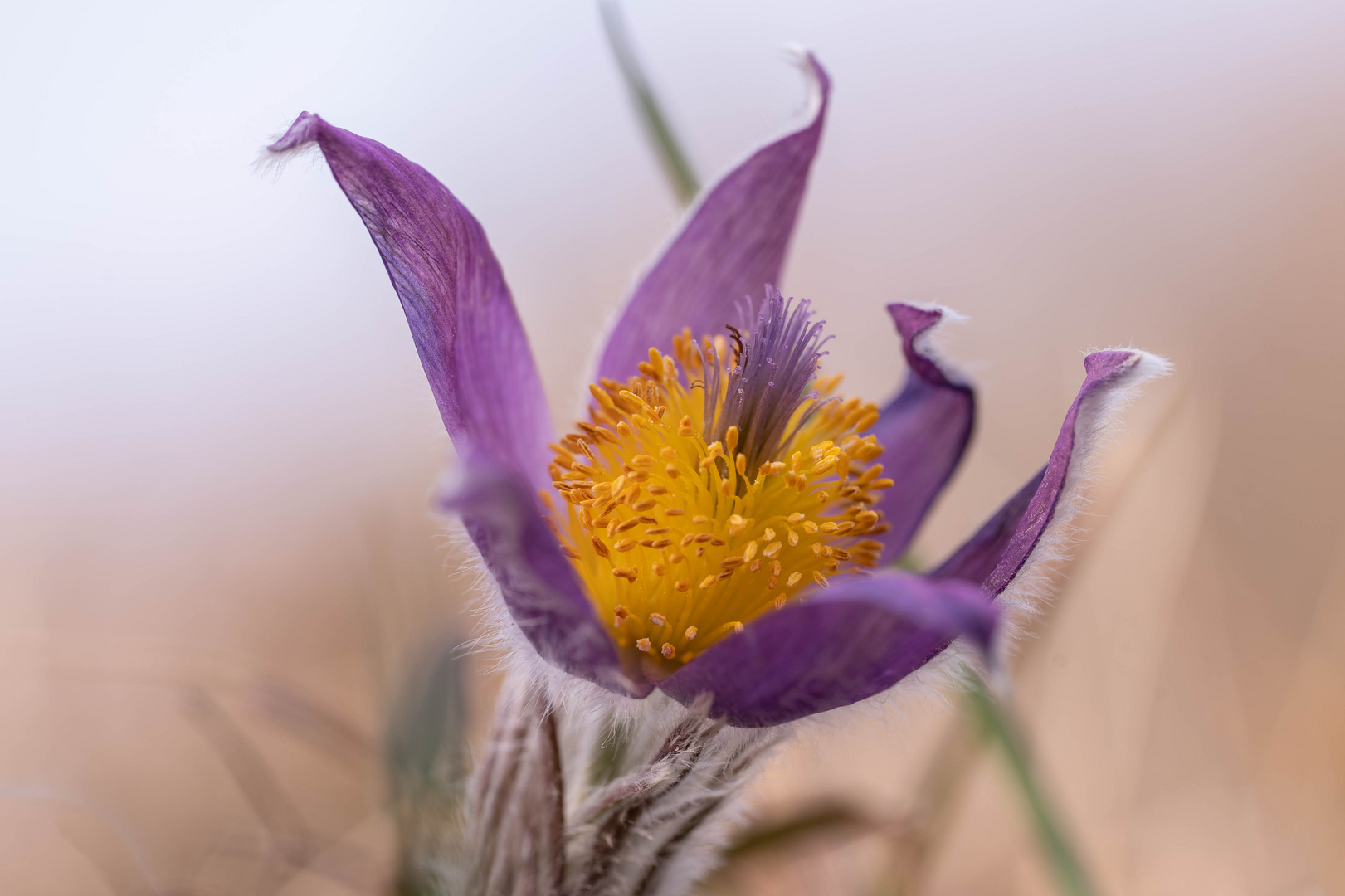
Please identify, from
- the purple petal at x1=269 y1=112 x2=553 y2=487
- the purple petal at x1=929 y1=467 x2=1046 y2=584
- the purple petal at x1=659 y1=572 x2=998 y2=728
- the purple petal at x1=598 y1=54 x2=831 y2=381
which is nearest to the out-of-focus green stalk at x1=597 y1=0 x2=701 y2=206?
the purple petal at x1=598 y1=54 x2=831 y2=381

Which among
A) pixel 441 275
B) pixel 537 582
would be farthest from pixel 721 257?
pixel 537 582

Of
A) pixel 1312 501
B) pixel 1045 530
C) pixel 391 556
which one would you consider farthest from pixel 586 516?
pixel 1312 501

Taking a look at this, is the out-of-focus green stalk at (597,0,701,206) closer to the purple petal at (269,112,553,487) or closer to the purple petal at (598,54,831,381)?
the purple petal at (598,54,831,381)

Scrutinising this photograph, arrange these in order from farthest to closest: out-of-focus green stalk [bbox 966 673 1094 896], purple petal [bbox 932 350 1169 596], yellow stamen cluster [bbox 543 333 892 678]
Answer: out-of-focus green stalk [bbox 966 673 1094 896], yellow stamen cluster [bbox 543 333 892 678], purple petal [bbox 932 350 1169 596]

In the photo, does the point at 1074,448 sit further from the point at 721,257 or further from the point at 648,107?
the point at 648,107

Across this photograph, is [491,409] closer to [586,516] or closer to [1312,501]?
[586,516]

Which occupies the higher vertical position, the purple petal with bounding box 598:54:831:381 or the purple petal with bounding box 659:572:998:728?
the purple petal with bounding box 598:54:831:381
